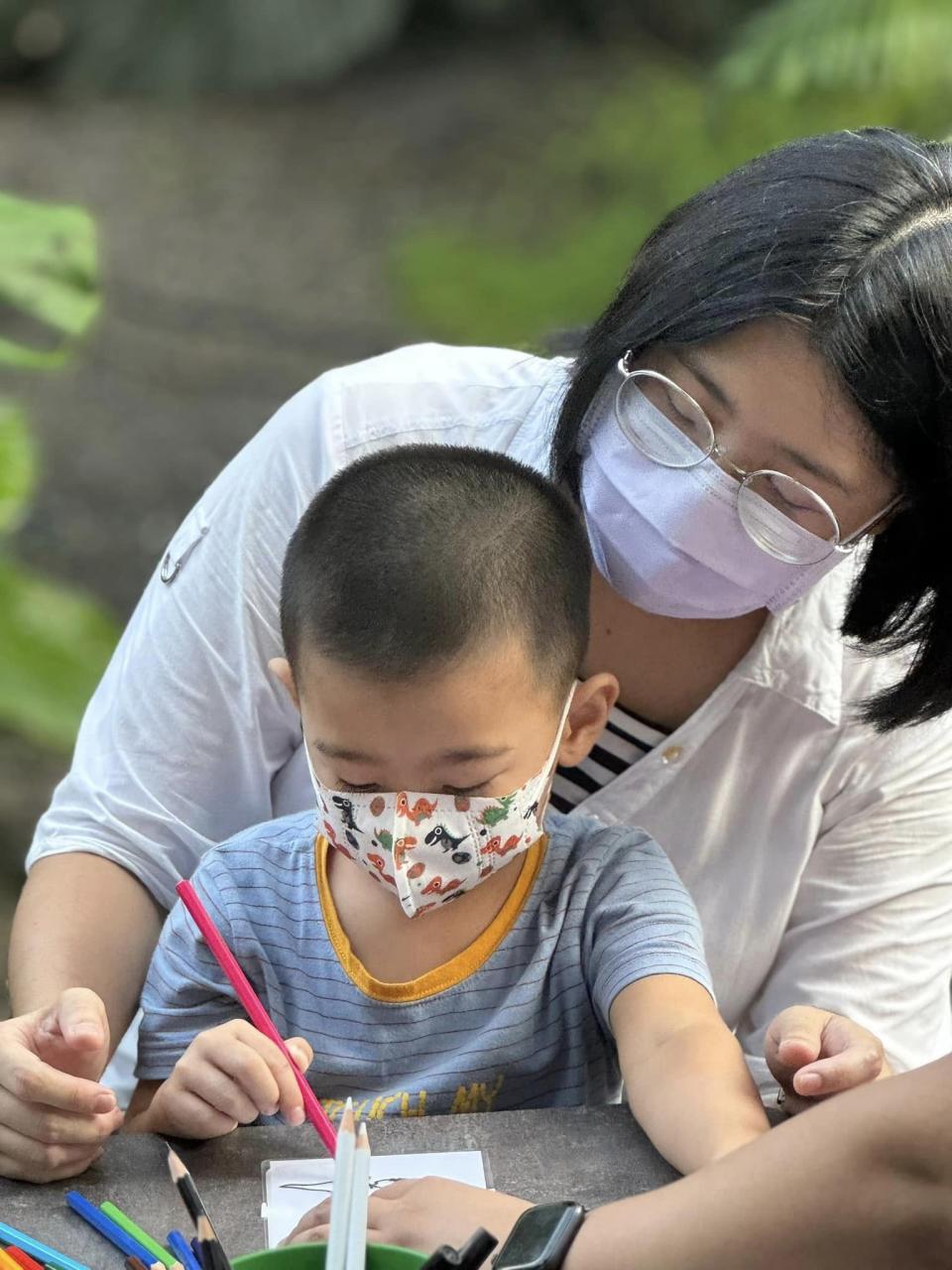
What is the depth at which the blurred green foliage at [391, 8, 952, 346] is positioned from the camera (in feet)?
12.1

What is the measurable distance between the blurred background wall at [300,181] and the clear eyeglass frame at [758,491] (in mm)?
1722

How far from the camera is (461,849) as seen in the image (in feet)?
3.95

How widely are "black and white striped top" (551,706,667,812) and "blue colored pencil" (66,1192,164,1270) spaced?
0.60m

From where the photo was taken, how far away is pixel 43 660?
2.87 metres

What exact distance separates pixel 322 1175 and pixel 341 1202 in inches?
8.6

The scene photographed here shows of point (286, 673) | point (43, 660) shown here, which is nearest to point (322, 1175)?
point (286, 673)

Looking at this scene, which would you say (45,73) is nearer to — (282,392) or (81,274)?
(282,392)

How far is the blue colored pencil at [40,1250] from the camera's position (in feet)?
3.08

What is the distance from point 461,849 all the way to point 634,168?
4.00 metres

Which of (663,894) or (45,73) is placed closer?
(663,894)

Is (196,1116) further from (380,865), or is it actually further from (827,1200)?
(827,1200)

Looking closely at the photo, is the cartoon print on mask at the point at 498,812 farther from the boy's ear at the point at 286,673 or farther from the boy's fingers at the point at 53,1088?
the boy's fingers at the point at 53,1088

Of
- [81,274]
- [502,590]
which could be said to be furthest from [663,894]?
[81,274]

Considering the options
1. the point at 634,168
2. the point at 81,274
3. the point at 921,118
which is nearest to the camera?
the point at 81,274
